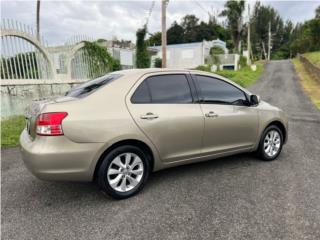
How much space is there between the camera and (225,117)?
4.22 meters

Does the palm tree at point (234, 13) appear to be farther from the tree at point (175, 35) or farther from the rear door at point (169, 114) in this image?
the rear door at point (169, 114)

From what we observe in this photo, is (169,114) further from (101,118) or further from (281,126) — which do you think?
(281,126)

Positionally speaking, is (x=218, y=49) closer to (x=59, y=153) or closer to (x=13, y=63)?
(x=13, y=63)

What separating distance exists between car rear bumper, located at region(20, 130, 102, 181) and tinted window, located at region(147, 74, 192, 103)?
1.05 m

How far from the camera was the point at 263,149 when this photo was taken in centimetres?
483

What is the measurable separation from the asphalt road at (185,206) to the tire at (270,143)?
198 mm

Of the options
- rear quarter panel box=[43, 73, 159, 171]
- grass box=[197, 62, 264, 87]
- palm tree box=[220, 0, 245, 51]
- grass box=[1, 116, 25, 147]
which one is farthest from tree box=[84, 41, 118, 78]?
palm tree box=[220, 0, 245, 51]

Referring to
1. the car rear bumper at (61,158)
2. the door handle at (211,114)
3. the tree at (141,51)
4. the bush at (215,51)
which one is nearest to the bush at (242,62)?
the bush at (215,51)

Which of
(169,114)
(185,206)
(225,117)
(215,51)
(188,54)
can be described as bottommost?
(185,206)

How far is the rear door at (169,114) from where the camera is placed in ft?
11.6

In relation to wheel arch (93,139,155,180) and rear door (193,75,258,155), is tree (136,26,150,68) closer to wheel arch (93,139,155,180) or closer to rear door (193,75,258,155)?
rear door (193,75,258,155)

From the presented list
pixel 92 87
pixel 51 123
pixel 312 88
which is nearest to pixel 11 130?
pixel 92 87

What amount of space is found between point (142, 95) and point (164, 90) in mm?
362

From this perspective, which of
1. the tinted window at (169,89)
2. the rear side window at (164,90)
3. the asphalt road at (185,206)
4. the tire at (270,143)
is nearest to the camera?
the asphalt road at (185,206)
